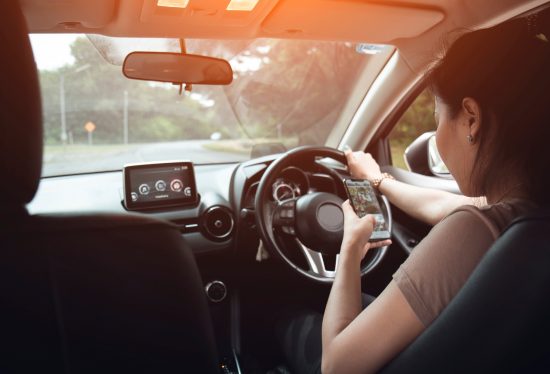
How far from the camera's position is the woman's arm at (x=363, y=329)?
1393 millimetres

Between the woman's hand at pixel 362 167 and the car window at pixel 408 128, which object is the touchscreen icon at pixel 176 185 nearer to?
the woman's hand at pixel 362 167

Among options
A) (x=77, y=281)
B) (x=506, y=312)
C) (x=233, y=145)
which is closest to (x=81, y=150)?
(x=233, y=145)

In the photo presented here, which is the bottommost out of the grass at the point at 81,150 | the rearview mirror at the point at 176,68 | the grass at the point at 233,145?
the grass at the point at 233,145

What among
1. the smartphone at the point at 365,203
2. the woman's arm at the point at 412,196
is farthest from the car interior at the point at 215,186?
the smartphone at the point at 365,203

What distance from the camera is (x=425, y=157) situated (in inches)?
142

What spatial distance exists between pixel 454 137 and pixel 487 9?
51.1 inches

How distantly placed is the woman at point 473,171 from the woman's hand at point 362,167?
1163mm

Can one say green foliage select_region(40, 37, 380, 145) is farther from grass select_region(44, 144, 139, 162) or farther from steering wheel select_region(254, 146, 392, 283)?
steering wheel select_region(254, 146, 392, 283)

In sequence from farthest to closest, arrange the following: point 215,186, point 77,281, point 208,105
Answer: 1. point 208,105
2. point 215,186
3. point 77,281

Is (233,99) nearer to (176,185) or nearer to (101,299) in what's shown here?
(176,185)

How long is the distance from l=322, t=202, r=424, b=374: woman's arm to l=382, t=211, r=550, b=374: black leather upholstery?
104 mm

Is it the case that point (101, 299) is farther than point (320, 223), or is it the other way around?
point (320, 223)

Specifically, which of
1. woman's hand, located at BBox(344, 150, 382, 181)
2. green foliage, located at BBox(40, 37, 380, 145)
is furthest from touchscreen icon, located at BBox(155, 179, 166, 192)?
green foliage, located at BBox(40, 37, 380, 145)

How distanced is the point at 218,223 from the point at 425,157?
149 cm
